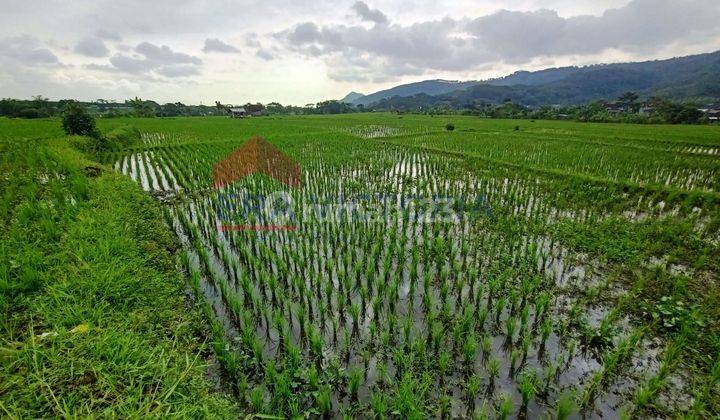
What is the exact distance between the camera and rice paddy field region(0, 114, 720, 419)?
9.93ft

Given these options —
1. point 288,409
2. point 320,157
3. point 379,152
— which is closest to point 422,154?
point 379,152

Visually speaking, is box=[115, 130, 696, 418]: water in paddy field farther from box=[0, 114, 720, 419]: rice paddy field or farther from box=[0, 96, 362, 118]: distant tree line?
box=[0, 96, 362, 118]: distant tree line

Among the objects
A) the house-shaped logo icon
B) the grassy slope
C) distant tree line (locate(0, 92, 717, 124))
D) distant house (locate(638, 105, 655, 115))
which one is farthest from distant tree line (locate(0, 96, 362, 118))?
distant house (locate(638, 105, 655, 115))

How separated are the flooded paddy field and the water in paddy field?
26 mm

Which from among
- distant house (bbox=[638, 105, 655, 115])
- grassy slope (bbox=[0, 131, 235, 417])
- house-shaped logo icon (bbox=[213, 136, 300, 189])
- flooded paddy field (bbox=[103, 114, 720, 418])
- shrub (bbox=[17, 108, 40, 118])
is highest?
shrub (bbox=[17, 108, 40, 118])

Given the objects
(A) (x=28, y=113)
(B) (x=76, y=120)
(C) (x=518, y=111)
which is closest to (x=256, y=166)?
(B) (x=76, y=120)

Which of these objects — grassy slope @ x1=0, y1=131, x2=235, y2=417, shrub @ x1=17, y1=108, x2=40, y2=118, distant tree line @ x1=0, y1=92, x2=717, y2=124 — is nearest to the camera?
grassy slope @ x1=0, y1=131, x2=235, y2=417

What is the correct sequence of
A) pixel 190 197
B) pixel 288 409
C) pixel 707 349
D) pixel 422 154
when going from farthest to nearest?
1. pixel 422 154
2. pixel 190 197
3. pixel 707 349
4. pixel 288 409

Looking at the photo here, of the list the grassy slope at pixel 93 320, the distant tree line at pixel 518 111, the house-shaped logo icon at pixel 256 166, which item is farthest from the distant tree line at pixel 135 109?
the grassy slope at pixel 93 320

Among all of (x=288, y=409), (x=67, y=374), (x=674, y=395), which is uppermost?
(x=67, y=374)

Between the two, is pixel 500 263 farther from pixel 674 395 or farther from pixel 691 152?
pixel 691 152

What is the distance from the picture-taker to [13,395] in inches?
79.6

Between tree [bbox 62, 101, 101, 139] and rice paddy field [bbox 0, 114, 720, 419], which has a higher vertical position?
tree [bbox 62, 101, 101, 139]

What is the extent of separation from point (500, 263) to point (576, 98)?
203 meters
